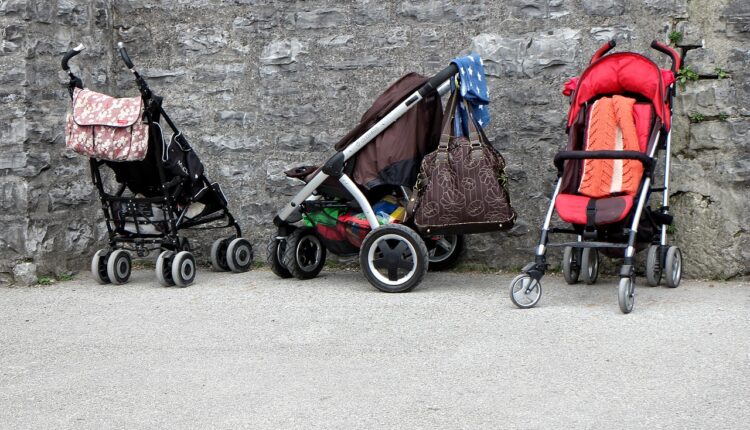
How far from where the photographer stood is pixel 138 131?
18.9ft

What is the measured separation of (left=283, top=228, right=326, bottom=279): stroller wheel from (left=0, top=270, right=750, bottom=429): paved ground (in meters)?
0.31

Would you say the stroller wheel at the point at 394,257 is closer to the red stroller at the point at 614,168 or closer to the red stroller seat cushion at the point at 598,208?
the red stroller at the point at 614,168

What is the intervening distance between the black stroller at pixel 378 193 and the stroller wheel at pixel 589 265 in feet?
2.99

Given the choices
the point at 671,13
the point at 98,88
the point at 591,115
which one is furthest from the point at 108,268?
the point at 671,13

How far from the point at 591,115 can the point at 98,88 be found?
3501 millimetres

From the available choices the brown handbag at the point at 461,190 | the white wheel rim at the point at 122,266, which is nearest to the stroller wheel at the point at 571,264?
the brown handbag at the point at 461,190

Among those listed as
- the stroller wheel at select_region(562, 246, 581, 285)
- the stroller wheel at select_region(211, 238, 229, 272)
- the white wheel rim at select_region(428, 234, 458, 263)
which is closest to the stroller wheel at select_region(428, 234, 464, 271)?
the white wheel rim at select_region(428, 234, 458, 263)

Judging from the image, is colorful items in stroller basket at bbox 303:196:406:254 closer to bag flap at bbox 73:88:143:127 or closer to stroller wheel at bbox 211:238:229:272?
stroller wheel at bbox 211:238:229:272

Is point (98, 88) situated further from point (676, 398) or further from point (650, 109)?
point (676, 398)

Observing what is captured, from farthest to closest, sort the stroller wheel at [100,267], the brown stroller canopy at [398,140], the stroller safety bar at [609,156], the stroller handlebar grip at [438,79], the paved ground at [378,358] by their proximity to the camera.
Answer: the stroller wheel at [100,267], the brown stroller canopy at [398,140], the stroller handlebar grip at [438,79], the stroller safety bar at [609,156], the paved ground at [378,358]

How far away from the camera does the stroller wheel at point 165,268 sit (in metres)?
5.93

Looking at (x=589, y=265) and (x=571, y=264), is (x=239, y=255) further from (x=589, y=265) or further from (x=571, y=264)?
(x=589, y=265)

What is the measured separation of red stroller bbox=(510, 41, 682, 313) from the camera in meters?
4.93

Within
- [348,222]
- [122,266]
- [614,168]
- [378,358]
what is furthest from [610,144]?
[122,266]
